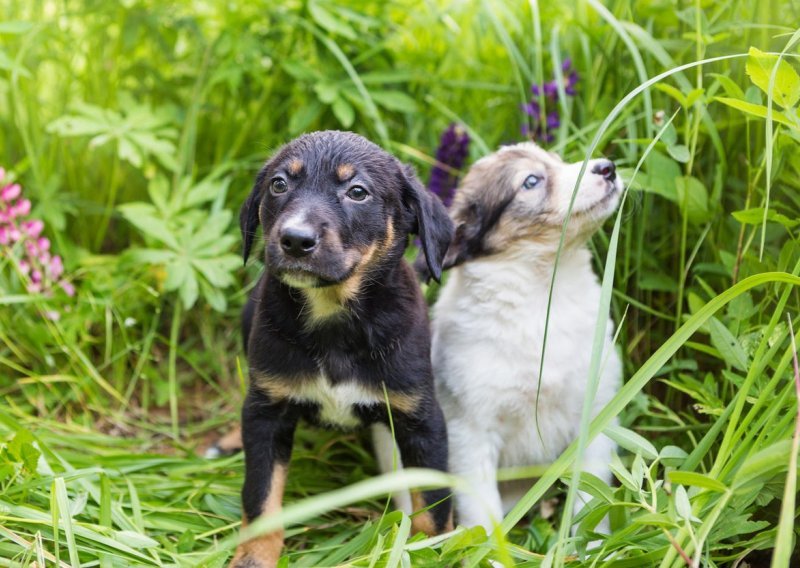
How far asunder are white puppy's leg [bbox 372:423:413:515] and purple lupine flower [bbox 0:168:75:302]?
196cm

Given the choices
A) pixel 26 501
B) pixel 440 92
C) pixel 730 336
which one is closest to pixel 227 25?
pixel 440 92

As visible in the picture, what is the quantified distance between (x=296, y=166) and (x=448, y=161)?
1.70 meters

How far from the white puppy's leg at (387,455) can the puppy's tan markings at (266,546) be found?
0.49 meters

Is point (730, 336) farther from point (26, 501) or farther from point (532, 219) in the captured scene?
point (26, 501)

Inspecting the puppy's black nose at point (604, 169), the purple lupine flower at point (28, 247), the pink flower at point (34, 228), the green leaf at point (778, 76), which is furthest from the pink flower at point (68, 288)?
the green leaf at point (778, 76)

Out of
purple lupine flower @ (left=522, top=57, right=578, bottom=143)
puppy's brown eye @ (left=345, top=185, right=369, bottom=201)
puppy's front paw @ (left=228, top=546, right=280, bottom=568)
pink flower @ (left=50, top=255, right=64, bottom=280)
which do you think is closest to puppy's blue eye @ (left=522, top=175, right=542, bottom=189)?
purple lupine flower @ (left=522, top=57, right=578, bottom=143)

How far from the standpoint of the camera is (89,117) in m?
4.72

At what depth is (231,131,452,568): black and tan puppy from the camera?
3.17 metres

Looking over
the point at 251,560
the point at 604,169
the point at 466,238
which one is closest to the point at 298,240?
the point at 466,238

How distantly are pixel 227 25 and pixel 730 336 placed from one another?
319 cm

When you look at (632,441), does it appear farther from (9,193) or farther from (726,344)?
(9,193)

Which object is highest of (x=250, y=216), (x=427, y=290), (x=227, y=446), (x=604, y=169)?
(x=604, y=169)

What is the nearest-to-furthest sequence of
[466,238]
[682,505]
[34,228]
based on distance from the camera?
[682,505]
[466,238]
[34,228]

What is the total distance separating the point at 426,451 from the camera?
3305 mm
